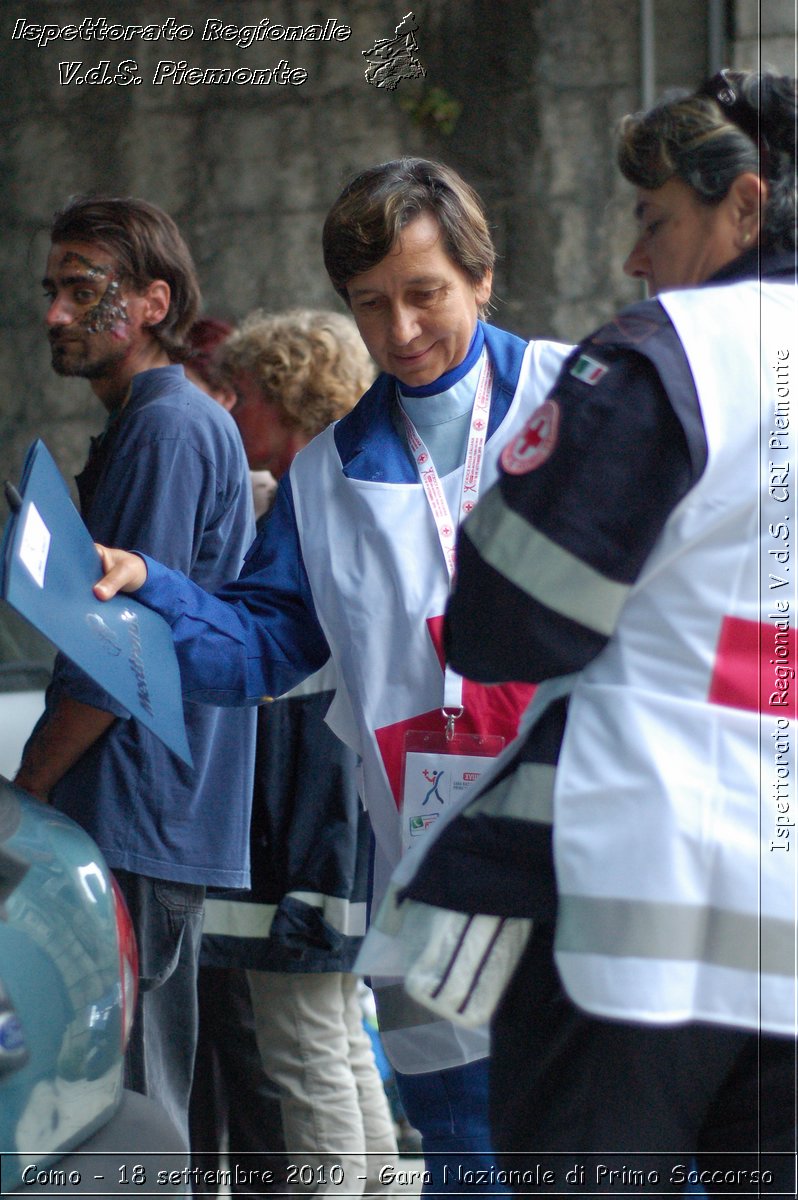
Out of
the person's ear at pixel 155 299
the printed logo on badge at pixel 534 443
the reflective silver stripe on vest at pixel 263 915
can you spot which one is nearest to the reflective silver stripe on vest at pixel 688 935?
the printed logo on badge at pixel 534 443

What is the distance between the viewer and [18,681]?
398 centimetres

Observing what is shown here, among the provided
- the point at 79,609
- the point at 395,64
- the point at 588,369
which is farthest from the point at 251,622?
the point at 395,64

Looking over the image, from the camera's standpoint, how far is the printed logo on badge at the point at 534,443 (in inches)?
60.2

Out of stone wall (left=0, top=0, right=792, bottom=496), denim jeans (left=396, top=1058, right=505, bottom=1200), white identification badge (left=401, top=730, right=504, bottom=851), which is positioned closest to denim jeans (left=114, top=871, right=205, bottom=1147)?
denim jeans (left=396, top=1058, right=505, bottom=1200)

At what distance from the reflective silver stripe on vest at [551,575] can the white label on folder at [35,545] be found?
0.62 m

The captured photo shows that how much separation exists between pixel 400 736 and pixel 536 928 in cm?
62

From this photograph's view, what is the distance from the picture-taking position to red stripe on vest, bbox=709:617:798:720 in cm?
150

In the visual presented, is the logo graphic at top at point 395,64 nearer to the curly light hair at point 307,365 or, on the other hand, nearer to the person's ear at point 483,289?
A: the curly light hair at point 307,365

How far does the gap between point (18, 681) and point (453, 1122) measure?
218 centimetres

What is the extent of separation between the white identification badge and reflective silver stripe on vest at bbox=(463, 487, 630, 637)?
2.17 feet

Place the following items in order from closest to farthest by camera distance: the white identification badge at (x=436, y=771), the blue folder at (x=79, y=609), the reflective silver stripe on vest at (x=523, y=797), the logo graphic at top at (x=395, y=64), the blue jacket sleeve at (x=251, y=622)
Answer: the reflective silver stripe on vest at (x=523, y=797) → the blue folder at (x=79, y=609) → the white identification badge at (x=436, y=771) → the blue jacket sleeve at (x=251, y=622) → the logo graphic at top at (x=395, y=64)

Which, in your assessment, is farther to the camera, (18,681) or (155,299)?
(18,681)

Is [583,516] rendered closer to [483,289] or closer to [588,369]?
[588,369]

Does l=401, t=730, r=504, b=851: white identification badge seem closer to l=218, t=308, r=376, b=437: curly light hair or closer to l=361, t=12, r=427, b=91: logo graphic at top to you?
l=218, t=308, r=376, b=437: curly light hair
